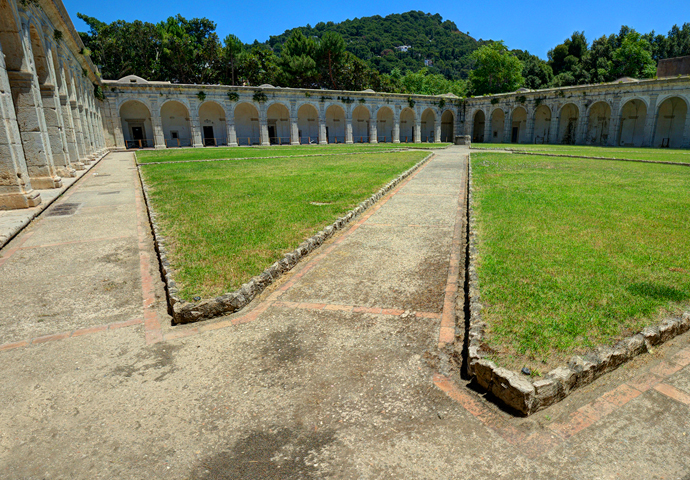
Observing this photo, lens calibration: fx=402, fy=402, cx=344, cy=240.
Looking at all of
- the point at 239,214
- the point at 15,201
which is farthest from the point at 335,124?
the point at 239,214

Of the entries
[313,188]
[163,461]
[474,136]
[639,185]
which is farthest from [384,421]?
[474,136]

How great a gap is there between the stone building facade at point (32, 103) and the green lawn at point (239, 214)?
114 inches

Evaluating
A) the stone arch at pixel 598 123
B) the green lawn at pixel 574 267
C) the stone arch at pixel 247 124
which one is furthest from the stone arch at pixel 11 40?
the stone arch at pixel 598 123

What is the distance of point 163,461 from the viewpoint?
237cm

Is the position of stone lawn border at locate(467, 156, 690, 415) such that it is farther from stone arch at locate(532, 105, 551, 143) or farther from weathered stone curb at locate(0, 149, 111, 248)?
stone arch at locate(532, 105, 551, 143)

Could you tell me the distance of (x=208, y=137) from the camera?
42562 millimetres

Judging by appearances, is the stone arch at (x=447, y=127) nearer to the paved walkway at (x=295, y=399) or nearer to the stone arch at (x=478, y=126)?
the stone arch at (x=478, y=126)

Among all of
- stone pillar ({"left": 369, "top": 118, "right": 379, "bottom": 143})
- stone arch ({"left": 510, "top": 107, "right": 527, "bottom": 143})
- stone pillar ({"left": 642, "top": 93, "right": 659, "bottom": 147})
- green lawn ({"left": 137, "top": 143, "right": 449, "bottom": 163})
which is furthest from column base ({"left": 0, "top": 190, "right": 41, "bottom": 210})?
stone arch ({"left": 510, "top": 107, "right": 527, "bottom": 143})

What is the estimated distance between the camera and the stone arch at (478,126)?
179 feet

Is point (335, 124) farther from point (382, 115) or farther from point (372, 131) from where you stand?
point (382, 115)

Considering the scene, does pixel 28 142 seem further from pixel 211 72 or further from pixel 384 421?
pixel 211 72

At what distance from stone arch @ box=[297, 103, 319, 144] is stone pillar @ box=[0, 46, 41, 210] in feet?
125

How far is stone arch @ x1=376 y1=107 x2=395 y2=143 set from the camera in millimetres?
51844

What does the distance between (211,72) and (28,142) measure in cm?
4233
